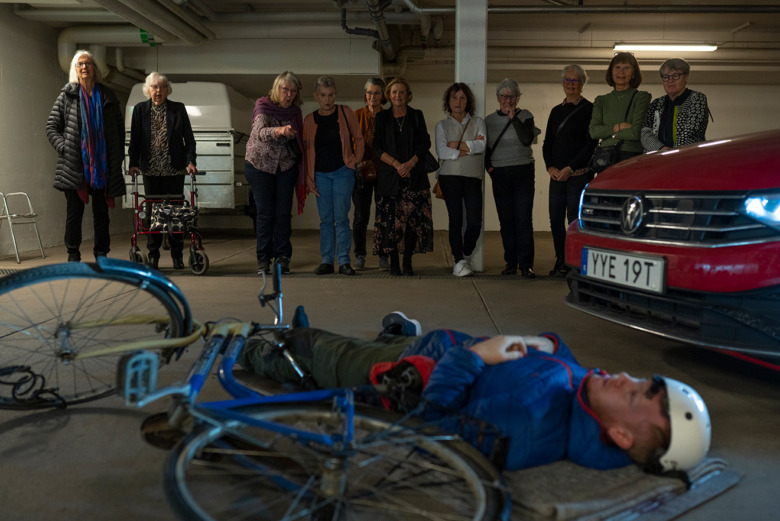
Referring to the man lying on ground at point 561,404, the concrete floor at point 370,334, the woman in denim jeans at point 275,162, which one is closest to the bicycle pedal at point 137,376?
the concrete floor at point 370,334

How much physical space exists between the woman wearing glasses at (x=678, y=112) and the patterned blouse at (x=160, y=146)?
3801 millimetres

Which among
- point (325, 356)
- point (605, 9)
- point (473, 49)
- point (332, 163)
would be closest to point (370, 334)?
point (325, 356)

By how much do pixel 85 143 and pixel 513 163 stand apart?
3.40m

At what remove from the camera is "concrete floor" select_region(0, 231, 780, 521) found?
68.2 inches

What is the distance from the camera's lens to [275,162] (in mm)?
5621

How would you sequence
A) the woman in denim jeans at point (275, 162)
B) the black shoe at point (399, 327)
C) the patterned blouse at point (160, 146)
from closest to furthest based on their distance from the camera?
the black shoe at point (399, 327)
the woman in denim jeans at point (275, 162)
the patterned blouse at point (160, 146)

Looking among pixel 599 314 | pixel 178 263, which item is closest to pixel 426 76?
pixel 178 263

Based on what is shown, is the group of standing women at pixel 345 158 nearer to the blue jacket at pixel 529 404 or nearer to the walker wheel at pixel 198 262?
the walker wheel at pixel 198 262

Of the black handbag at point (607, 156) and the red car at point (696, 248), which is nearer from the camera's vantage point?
the red car at point (696, 248)

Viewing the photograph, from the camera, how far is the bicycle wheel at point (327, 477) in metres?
1.46

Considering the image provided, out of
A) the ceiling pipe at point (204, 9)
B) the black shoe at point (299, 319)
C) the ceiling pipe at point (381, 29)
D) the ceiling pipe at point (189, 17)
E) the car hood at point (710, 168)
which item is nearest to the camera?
the car hood at point (710, 168)

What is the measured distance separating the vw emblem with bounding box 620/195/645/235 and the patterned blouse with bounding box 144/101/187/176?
13.5 feet

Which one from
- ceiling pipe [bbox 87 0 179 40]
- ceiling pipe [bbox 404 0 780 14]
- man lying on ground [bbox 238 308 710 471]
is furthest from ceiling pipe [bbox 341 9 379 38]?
man lying on ground [bbox 238 308 710 471]

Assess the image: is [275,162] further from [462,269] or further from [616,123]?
[616,123]
